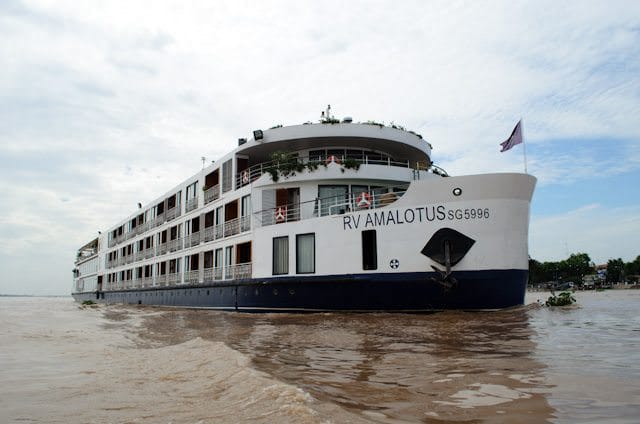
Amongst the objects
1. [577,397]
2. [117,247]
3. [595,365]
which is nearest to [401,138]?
[595,365]

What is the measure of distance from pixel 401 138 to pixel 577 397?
1536 centimetres

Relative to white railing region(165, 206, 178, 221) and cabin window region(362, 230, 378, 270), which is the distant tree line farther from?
cabin window region(362, 230, 378, 270)

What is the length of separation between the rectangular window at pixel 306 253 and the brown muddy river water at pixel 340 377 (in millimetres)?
5215

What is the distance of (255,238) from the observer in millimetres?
17031

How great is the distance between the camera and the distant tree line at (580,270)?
280ft

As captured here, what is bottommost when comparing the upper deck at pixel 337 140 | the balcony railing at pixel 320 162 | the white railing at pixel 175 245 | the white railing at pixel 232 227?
the white railing at pixel 175 245

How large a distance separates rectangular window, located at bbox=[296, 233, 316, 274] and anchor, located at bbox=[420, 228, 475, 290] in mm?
3840

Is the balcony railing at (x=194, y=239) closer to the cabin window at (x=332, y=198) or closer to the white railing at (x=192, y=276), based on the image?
the white railing at (x=192, y=276)

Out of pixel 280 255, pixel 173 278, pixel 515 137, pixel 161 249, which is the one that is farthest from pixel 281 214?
pixel 161 249

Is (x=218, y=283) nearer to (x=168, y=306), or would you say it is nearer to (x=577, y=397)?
(x=168, y=306)

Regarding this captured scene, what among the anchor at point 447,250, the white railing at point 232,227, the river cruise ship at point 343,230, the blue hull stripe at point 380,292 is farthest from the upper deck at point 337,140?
the anchor at point 447,250

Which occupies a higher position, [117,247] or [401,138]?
[401,138]

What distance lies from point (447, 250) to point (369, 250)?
7.64ft

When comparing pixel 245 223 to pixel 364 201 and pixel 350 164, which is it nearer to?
pixel 350 164
